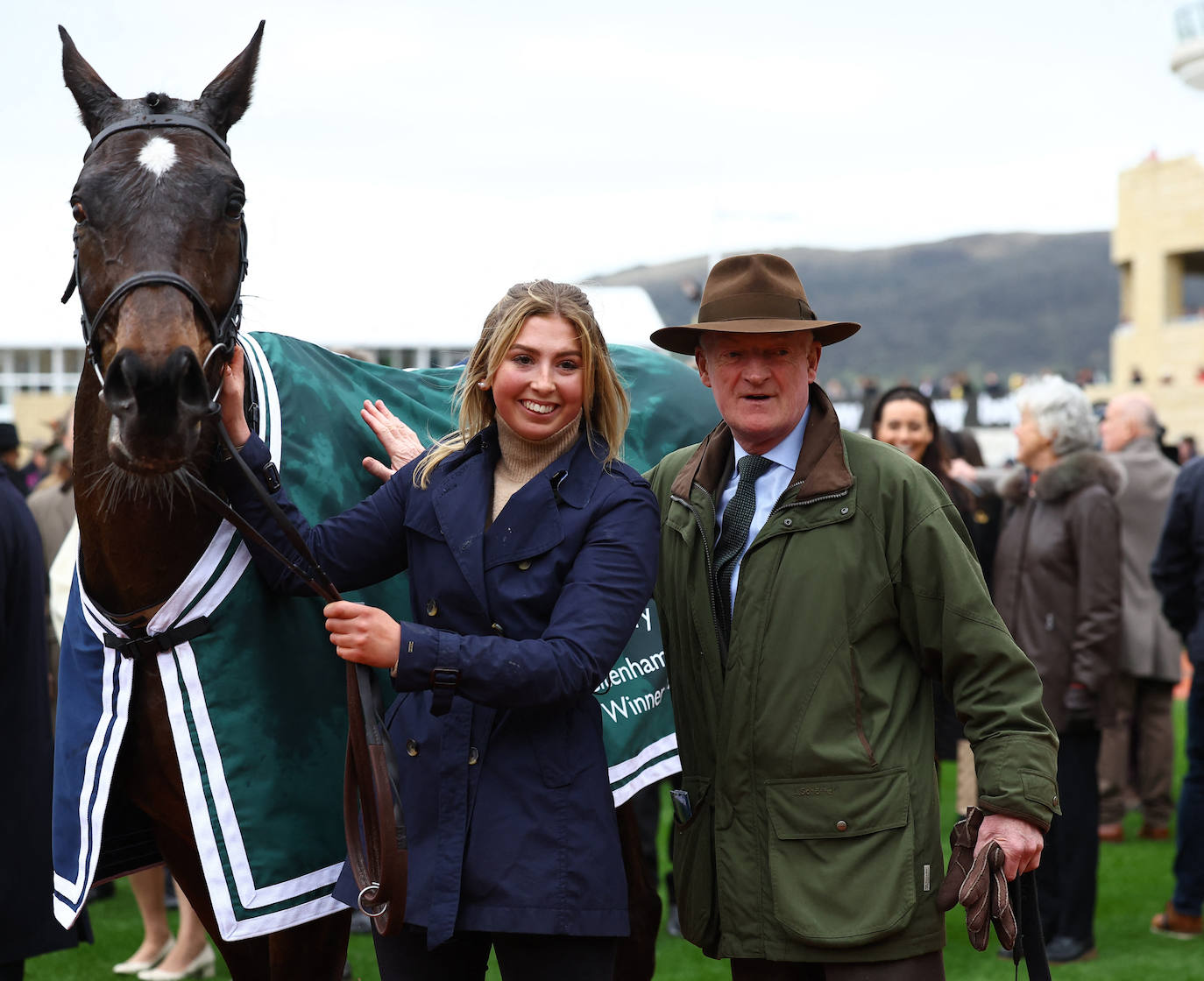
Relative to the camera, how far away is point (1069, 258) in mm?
161125

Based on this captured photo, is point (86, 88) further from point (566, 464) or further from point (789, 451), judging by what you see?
point (789, 451)

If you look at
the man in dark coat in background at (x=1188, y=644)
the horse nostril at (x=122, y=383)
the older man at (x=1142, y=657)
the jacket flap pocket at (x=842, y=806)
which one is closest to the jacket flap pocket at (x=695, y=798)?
the jacket flap pocket at (x=842, y=806)

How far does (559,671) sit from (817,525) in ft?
2.16

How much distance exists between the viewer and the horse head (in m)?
2.26

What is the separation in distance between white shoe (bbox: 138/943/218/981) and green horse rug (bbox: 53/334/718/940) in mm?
2375

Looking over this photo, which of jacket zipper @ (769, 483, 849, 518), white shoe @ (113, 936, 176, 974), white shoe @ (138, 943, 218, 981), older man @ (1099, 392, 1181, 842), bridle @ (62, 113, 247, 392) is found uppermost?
bridle @ (62, 113, 247, 392)

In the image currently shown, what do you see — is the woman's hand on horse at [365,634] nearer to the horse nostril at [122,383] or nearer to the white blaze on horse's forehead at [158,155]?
the horse nostril at [122,383]

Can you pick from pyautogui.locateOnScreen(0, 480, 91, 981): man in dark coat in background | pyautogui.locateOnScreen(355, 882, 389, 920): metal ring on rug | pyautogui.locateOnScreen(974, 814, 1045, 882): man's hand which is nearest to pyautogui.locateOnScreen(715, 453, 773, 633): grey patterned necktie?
pyautogui.locateOnScreen(974, 814, 1045, 882): man's hand

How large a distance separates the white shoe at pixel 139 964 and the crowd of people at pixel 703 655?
10.4 feet

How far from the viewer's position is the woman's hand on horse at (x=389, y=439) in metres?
3.15

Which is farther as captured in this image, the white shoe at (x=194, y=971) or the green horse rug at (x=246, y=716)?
the white shoe at (x=194, y=971)

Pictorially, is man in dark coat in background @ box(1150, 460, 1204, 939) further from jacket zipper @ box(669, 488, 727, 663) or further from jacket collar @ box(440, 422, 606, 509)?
jacket collar @ box(440, 422, 606, 509)

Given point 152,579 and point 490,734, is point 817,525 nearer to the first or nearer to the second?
point 490,734

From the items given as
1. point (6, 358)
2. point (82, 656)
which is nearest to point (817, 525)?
point (82, 656)
